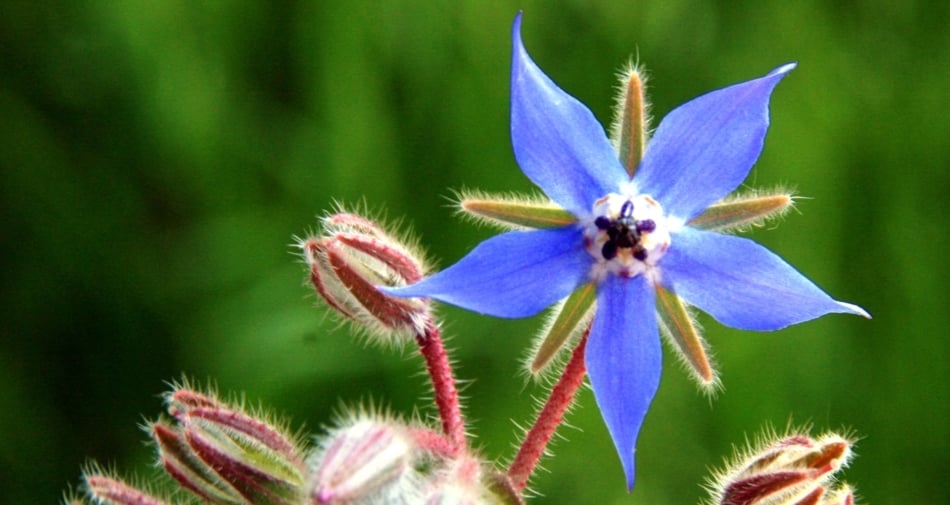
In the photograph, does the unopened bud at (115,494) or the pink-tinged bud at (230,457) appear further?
the unopened bud at (115,494)

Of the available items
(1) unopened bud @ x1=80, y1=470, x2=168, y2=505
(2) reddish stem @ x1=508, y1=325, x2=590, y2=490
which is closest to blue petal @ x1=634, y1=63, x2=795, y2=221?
(2) reddish stem @ x1=508, y1=325, x2=590, y2=490

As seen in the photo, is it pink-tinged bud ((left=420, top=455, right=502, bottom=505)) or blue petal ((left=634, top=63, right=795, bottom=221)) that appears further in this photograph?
blue petal ((left=634, top=63, right=795, bottom=221))

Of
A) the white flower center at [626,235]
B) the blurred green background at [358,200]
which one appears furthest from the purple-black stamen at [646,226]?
the blurred green background at [358,200]

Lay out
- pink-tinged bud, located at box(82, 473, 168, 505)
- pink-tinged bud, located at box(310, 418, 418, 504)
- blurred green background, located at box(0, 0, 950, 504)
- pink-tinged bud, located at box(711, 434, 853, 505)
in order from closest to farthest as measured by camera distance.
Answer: pink-tinged bud, located at box(310, 418, 418, 504) → pink-tinged bud, located at box(711, 434, 853, 505) → pink-tinged bud, located at box(82, 473, 168, 505) → blurred green background, located at box(0, 0, 950, 504)

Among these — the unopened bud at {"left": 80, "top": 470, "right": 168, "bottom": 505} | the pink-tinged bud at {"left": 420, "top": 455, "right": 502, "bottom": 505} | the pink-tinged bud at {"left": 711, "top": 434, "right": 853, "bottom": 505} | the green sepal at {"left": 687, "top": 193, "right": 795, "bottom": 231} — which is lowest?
the unopened bud at {"left": 80, "top": 470, "right": 168, "bottom": 505}

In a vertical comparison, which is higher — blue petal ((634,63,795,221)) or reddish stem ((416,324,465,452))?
blue petal ((634,63,795,221))

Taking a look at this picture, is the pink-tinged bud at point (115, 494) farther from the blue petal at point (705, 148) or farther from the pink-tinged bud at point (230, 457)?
the blue petal at point (705, 148)

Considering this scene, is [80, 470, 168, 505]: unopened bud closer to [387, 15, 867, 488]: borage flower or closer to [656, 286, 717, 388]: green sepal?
[387, 15, 867, 488]: borage flower
